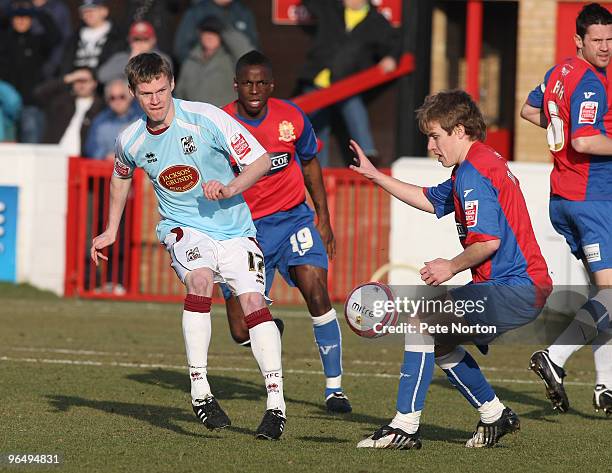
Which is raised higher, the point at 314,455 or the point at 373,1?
the point at 373,1

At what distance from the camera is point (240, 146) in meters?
7.11

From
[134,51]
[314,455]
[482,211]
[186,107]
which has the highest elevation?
[134,51]

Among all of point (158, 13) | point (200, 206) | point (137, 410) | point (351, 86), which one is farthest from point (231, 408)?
point (158, 13)

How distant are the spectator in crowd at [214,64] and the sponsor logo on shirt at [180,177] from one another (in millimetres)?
9432

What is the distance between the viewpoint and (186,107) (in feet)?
23.9

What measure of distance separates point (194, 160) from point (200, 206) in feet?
0.82

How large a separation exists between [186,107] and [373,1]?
11431 millimetres

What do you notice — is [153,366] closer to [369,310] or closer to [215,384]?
[215,384]

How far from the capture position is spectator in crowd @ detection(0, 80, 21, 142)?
62.3 ft

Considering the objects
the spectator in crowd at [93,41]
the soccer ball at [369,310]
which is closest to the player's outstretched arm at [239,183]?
the soccer ball at [369,310]

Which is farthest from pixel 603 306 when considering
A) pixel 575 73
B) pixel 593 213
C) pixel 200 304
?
pixel 200 304

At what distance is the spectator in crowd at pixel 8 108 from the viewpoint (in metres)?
19.0

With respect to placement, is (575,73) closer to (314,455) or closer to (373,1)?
(314,455)

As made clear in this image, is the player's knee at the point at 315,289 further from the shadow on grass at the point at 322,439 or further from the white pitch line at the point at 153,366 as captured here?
the shadow on grass at the point at 322,439
